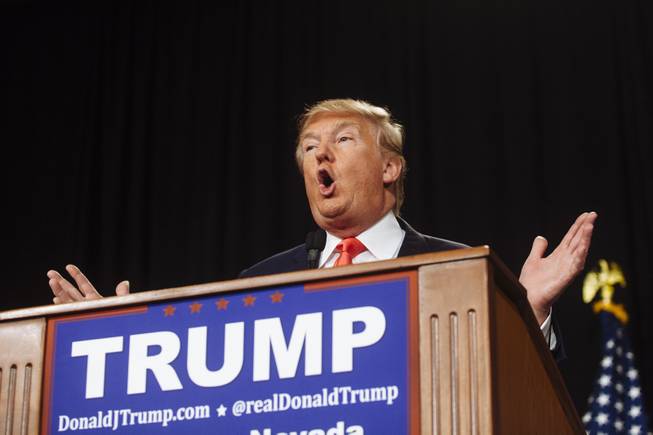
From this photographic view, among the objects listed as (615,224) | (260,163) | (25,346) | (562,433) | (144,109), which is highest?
(144,109)

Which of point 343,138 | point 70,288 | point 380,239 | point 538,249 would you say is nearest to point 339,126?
point 343,138

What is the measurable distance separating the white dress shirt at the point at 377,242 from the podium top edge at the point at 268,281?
834 millimetres

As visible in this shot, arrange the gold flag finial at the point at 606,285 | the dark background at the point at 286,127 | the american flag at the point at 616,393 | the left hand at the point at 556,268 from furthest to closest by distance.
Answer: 1. the dark background at the point at 286,127
2. the gold flag finial at the point at 606,285
3. the american flag at the point at 616,393
4. the left hand at the point at 556,268

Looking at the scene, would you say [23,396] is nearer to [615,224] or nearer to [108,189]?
[615,224]

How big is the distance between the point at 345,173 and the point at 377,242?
174 mm

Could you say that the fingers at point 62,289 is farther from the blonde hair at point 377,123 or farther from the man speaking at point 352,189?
the blonde hair at point 377,123

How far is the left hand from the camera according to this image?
6.04 ft

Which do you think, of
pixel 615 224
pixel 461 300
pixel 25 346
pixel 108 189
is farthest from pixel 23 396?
pixel 108 189

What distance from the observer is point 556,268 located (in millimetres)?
1854

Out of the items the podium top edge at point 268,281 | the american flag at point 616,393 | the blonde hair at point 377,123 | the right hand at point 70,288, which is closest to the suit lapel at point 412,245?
the blonde hair at point 377,123

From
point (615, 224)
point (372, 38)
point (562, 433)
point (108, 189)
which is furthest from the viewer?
point (108, 189)

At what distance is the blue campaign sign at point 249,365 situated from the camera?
125 centimetres

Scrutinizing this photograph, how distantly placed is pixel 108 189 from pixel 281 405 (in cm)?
423

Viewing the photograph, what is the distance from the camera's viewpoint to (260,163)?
4992mm
